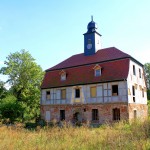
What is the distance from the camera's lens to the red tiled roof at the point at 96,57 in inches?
991

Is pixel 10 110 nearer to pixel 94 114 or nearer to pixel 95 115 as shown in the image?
pixel 94 114

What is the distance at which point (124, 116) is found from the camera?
2241 centimetres

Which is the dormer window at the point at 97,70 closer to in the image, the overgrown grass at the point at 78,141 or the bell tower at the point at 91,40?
the bell tower at the point at 91,40

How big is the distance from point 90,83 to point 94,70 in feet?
5.56

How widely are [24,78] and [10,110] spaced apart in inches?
386

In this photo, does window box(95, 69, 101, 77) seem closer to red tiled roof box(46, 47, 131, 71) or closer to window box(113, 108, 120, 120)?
red tiled roof box(46, 47, 131, 71)

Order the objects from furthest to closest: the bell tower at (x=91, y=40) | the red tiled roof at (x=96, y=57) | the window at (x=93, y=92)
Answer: the bell tower at (x=91, y=40)
the red tiled roof at (x=96, y=57)
the window at (x=93, y=92)

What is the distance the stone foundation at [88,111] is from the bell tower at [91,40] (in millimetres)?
7979

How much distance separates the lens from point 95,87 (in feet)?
81.7

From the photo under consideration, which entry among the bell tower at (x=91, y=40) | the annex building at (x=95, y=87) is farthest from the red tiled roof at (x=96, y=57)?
the bell tower at (x=91, y=40)

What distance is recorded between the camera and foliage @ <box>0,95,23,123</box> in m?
29.4

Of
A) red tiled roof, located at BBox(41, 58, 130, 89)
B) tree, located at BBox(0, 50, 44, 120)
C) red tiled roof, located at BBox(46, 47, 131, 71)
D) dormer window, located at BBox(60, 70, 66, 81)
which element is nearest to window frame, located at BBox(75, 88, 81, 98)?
red tiled roof, located at BBox(41, 58, 130, 89)

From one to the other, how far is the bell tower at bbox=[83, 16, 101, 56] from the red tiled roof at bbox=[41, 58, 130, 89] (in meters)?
1.42

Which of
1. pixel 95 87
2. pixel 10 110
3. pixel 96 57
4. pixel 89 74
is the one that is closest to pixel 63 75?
pixel 89 74
